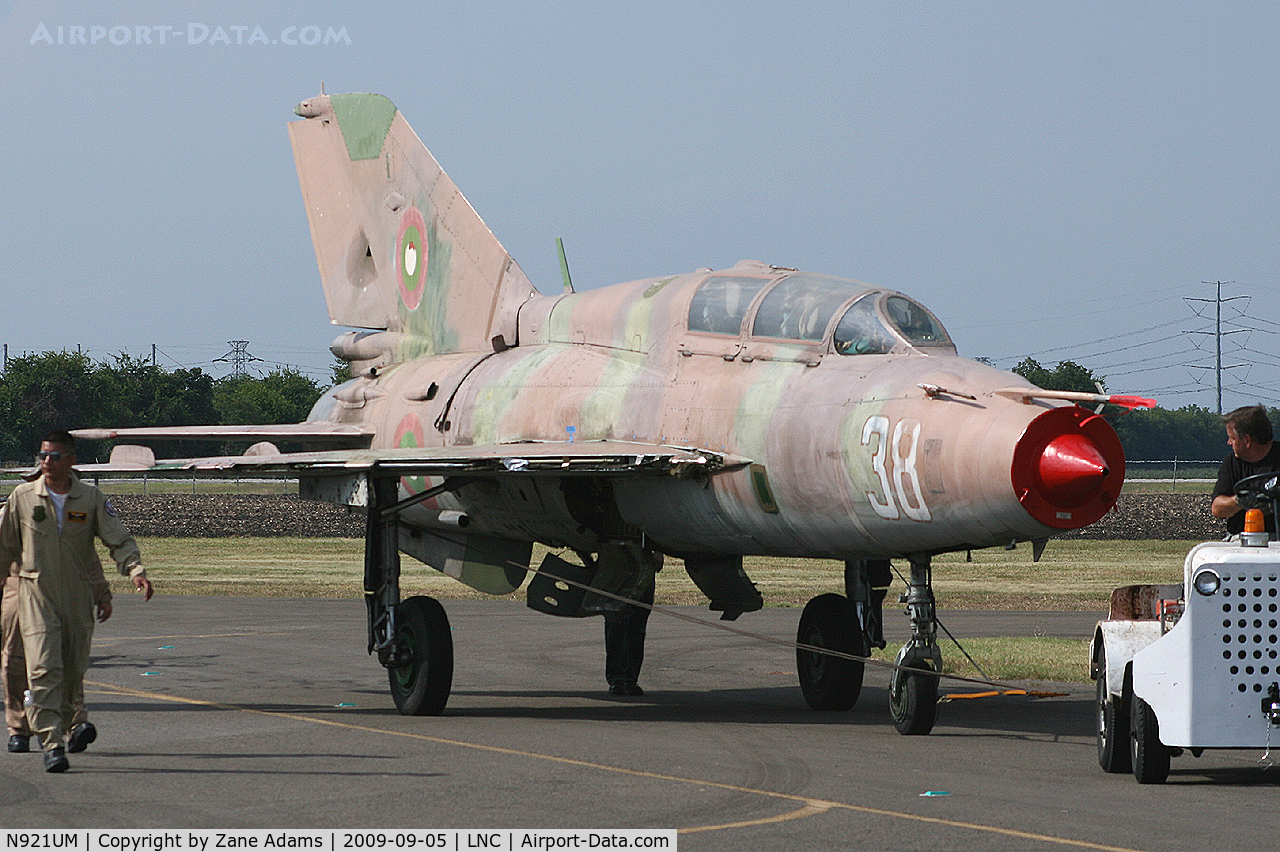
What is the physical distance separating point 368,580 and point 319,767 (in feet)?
13.0

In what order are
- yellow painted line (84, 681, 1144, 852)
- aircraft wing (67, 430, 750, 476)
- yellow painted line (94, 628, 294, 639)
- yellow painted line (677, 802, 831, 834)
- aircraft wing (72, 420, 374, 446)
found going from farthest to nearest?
yellow painted line (94, 628, 294, 639), aircraft wing (72, 420, 374, 446), aircraft wing (67, 430, 750, 476), yellow painted line (677, 802, 831, 834), yellow painted line (84, 681, 1144, 852)

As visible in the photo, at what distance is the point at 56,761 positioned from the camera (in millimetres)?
9484

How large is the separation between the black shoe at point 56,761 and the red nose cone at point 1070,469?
600 centimetres

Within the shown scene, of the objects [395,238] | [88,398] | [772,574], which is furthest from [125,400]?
[395,238]

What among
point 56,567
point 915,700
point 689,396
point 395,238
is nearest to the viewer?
point 56,567

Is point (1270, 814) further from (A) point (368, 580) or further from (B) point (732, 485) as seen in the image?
(A) point (368, 580)

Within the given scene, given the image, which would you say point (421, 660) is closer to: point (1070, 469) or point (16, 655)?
point (16, 655)

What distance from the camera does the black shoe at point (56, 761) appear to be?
949 cm

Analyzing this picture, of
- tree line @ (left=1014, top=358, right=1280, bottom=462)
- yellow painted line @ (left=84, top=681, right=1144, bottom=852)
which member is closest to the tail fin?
yellow painted line @ (left=84, top=681, right=1144, bottom=852)

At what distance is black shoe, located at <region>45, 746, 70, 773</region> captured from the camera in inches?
374

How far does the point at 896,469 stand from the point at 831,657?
377cm

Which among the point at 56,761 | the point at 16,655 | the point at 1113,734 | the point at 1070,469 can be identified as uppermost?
the point at 1070,469

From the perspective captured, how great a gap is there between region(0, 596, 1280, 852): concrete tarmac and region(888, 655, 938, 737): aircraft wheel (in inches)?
7.5

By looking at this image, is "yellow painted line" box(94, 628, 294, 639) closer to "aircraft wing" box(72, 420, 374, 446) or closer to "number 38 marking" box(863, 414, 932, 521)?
"aircraft wing" box(72, 420, 374, 446)
